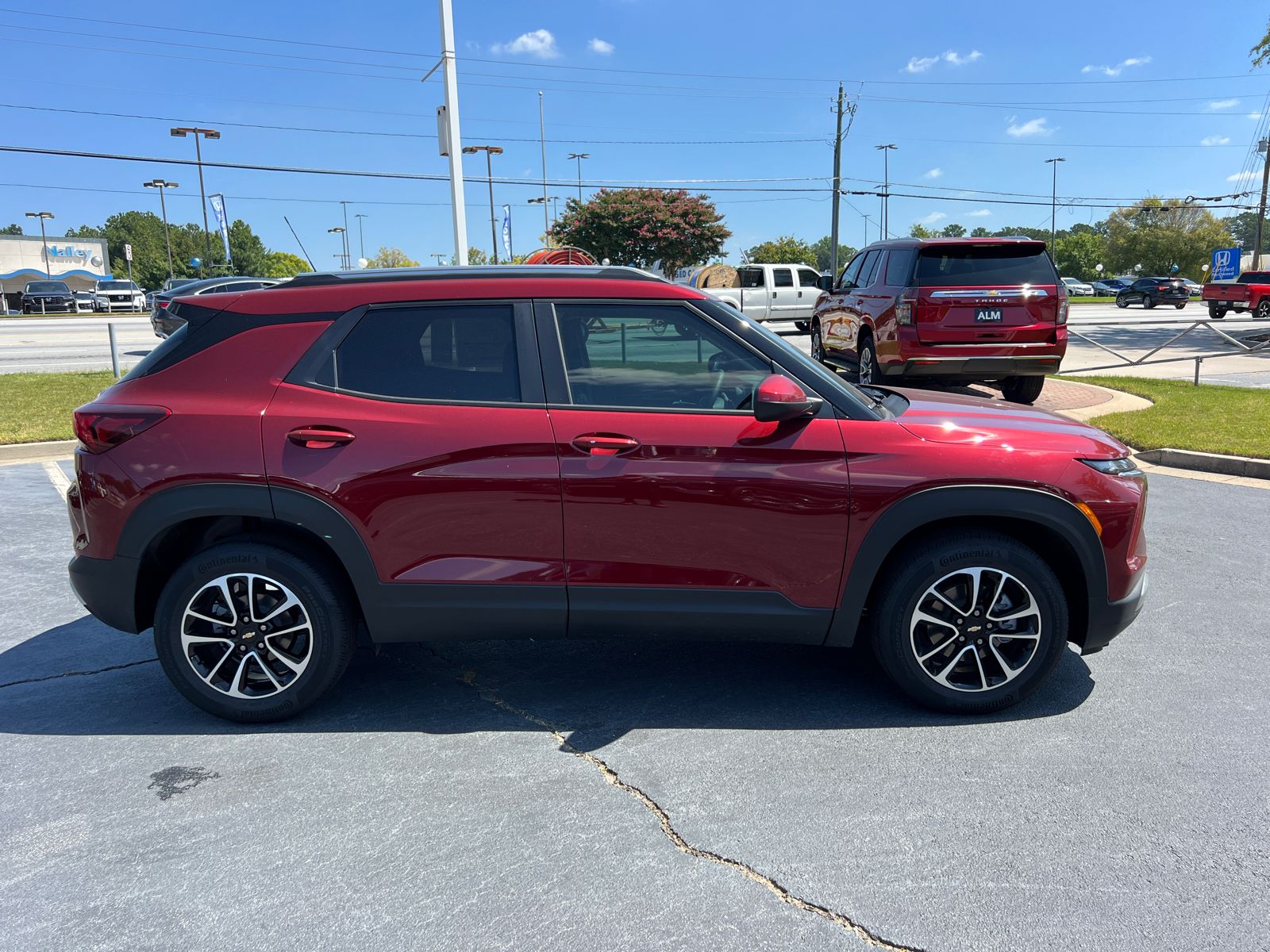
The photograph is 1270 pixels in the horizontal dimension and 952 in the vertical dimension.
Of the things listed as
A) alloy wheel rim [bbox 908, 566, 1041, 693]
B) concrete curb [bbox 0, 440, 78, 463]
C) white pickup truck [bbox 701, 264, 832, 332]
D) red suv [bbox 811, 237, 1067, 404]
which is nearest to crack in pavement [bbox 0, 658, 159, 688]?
alloy wheel rim [bbox 908, 566, 1041, 693]

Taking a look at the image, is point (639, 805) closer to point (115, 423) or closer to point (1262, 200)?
point (115, 423)

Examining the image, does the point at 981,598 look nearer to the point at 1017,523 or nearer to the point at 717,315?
the point at 1017,523

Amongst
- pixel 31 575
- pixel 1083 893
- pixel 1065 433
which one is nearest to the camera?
pixel 1083 893

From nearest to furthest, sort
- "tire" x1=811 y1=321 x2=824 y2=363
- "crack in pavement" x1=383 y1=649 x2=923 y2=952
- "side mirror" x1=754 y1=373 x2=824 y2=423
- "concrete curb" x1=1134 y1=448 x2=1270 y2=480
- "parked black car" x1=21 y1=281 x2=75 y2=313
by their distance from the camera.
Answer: "crack in pavement" x1=383 y1=649 x2=923 y2=952, "side mirror" x1=754 y1=373 x2=824 y2=423, "concrete curb" x1=1134 y1=448 x2=1270 y2=480, "tire" x1=811 y1=321 x2=824 y2=363, "parked black car" x1=21 y1=281 x2=75 y2=313

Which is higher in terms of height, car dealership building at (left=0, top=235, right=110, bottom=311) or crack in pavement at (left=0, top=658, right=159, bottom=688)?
car dealership building at (left=0, top=235, right=110, bottom=311)

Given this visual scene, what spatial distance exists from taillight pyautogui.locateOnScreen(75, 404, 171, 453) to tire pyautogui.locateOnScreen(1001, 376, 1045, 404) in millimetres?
9931

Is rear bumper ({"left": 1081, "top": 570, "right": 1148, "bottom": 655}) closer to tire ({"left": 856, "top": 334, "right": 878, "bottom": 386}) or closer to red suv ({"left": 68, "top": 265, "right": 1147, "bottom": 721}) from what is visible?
red suv ({"left": 68, "top": 265, "right": 1147, "bottom": 721})

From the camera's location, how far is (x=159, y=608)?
11.7ft

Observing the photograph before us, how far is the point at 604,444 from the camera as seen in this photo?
3.44m

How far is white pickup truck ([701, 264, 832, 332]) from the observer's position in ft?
83.2

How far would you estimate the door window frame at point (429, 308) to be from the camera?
139 inches

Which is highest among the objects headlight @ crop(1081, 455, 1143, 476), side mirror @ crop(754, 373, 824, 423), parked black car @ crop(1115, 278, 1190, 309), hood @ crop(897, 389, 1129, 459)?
parked black car @ crop(1115, 278, 1190, 309)

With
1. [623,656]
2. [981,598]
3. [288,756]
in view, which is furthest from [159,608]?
[981,598]

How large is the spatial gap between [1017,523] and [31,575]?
18.1 feet
